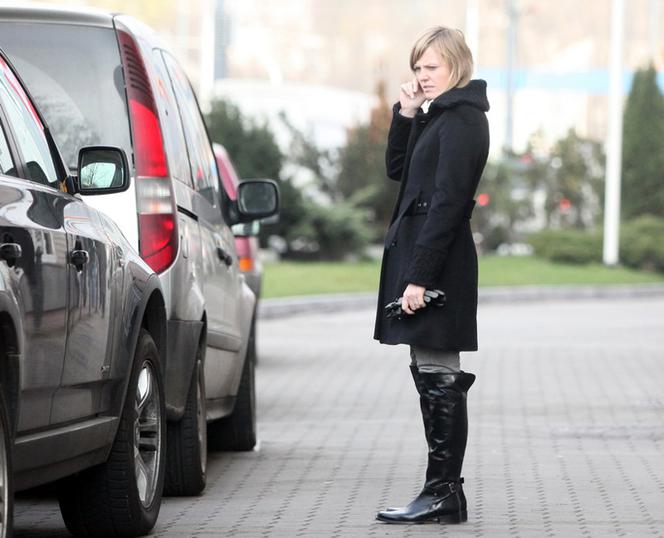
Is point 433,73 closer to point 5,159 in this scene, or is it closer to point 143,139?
point 143,139

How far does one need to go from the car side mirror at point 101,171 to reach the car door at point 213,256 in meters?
1.33

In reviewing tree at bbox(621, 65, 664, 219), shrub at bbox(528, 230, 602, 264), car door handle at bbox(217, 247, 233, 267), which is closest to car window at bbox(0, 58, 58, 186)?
car door handle at bbox(217, 247, 233, 267)

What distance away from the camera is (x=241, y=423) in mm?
9016

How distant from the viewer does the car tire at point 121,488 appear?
5902mm

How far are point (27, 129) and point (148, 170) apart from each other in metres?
1.17

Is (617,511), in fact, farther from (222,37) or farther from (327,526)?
(222,37)

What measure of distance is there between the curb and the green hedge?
492 cm

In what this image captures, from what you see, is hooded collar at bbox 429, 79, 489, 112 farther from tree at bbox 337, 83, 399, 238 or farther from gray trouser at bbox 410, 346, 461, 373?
tree at bbox 337, 83, 399, 238

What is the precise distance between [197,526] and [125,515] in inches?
24.3

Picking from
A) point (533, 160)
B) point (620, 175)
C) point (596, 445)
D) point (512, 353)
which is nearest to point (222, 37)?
point (533, 160)

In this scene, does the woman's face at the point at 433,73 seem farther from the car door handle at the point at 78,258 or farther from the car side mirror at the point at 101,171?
the car door handle at the point at 78,258

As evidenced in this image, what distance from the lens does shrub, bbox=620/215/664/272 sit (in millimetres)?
37250

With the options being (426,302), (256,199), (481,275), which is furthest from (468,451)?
(481,275)

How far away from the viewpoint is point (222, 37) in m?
59.0
